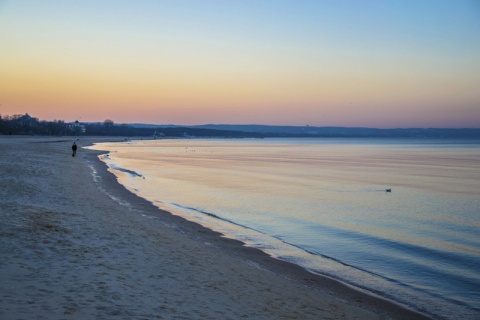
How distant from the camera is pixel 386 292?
11.0 m

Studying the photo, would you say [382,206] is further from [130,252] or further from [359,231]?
[130,252]

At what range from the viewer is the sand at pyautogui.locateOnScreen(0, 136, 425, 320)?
23.5 ft

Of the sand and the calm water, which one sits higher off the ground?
the sand

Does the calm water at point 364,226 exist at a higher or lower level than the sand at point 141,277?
lower

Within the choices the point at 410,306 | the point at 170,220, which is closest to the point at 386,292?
the point at 410,306

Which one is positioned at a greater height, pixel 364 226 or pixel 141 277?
pixel 141 277

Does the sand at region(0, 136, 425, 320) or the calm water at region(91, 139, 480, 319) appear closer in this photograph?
the sand at region(0, 136, 425, 320)

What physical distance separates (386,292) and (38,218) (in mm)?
10545

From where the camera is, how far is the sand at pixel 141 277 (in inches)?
281

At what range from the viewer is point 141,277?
9109 mm

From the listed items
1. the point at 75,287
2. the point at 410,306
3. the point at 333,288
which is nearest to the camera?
the point at 75,287

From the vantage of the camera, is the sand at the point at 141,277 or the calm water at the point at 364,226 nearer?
the sand at the point at 141,277

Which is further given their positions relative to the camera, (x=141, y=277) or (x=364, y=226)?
(x=364, y=226)

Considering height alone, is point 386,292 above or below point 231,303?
below
